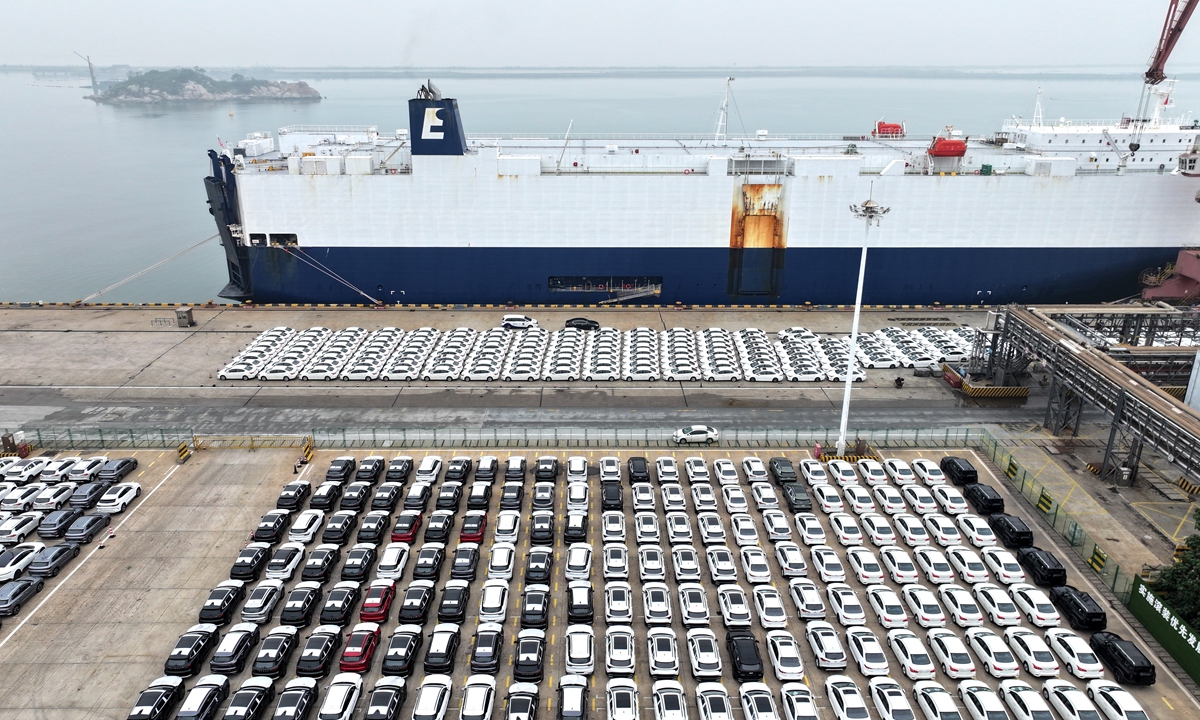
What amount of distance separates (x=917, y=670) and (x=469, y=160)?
146ft

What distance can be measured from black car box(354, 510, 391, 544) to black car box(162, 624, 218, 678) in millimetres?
5585

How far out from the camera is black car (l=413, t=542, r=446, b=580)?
23984mm

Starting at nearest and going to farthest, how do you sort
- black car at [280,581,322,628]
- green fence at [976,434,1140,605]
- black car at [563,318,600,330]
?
black car at [280,581,322,628], green fence at [976,434,1140,605], black car at [563,318,600,330]

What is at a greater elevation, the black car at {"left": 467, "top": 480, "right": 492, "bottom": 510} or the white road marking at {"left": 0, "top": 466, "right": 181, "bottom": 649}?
the black car at {"left": 467, "top": 480, "right": 492, "bottom": 510}

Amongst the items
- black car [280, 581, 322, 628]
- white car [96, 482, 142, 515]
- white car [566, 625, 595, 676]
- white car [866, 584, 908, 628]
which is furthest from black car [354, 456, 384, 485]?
white car [866, 584, 908, 628]

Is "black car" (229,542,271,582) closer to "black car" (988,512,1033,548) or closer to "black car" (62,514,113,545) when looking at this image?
"black car" (62,514,113,545)

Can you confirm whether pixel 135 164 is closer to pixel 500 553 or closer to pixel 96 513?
pixel 96 513

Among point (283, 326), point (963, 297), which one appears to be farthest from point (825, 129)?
point (283, 326)

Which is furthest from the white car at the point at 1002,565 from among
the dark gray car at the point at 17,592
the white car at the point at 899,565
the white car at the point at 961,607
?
the dark gray car at the point at 17,592

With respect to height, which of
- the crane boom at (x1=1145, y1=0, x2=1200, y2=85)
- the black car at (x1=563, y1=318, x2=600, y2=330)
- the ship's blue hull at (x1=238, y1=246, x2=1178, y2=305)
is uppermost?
the crane boom at (x1=1145, y1=0, x2=1200, y2=85)

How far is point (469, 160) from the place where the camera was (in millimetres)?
53625

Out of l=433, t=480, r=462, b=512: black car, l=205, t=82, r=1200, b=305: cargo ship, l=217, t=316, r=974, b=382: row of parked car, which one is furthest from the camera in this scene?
l=205, t=82, r=1200, b=305: cargo ship

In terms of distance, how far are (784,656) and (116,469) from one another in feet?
89.8

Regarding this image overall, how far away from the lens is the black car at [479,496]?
28.1 m
